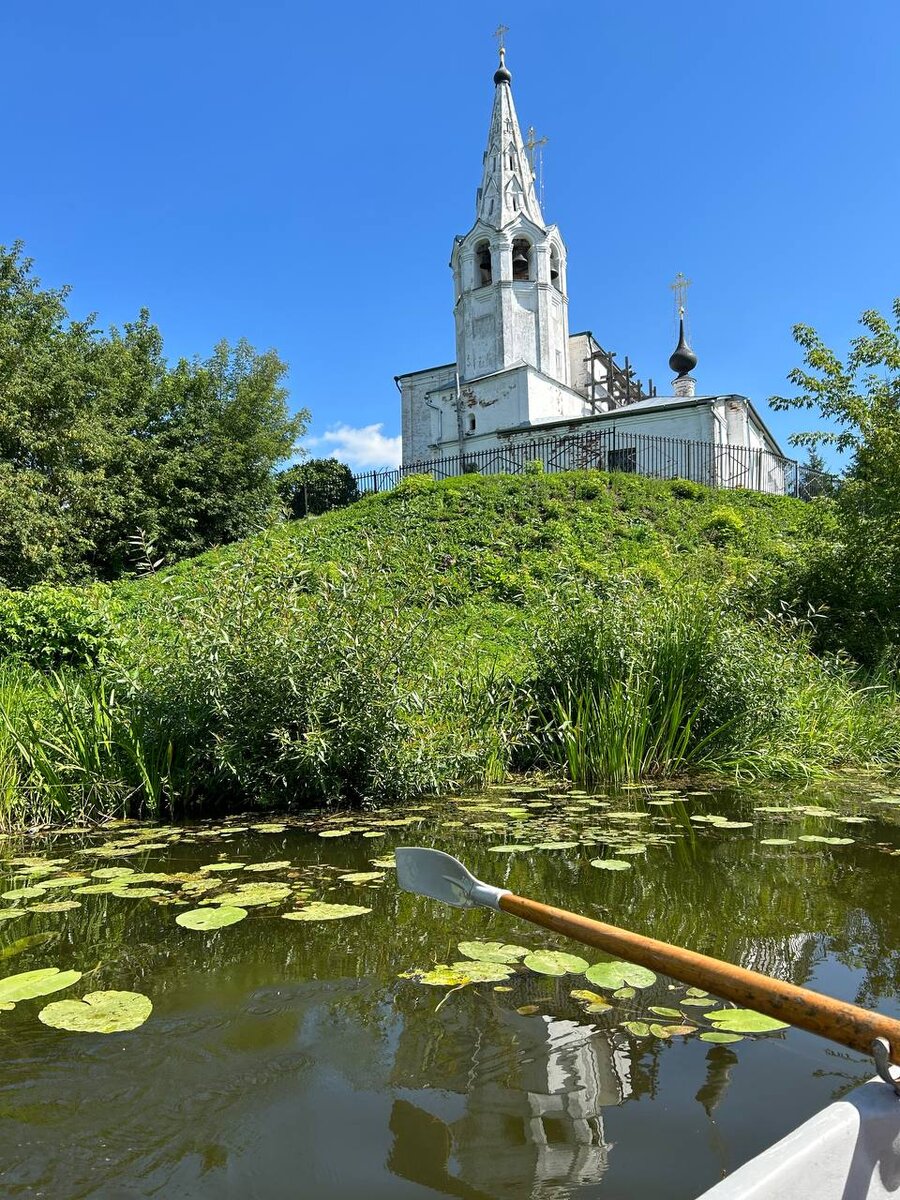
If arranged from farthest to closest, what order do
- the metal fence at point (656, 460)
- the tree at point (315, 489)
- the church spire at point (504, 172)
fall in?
the church spire at point (504, 172) → the tree at point (315, 489) → the metal fence at point (656, 460)

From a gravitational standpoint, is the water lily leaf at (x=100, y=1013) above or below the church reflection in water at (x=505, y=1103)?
above

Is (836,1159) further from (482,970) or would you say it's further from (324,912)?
(324,912)

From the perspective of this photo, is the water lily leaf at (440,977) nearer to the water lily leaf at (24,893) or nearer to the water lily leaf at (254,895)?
the water lily leaf at (254,895)

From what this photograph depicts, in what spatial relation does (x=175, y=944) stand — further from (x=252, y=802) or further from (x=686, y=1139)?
A: (x=252, y=802)

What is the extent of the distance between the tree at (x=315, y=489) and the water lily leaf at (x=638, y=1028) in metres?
25.9

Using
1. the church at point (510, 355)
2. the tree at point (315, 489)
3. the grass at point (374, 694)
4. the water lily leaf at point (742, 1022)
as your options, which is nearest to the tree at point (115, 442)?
the tree at point (315, 489)

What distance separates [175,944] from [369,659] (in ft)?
8.05

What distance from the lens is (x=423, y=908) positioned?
3.11 metres

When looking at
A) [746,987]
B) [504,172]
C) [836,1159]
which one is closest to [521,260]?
[504,172]

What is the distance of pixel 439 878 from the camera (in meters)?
2.16

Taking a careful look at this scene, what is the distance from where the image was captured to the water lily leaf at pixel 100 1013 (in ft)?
6.81

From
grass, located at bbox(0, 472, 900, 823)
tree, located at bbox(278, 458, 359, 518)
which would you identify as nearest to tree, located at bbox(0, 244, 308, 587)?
tree, located at bbox(278, 458, 359, 518)

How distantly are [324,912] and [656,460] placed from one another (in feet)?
79.6

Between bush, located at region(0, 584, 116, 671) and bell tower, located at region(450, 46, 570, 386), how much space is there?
91.1 ft
